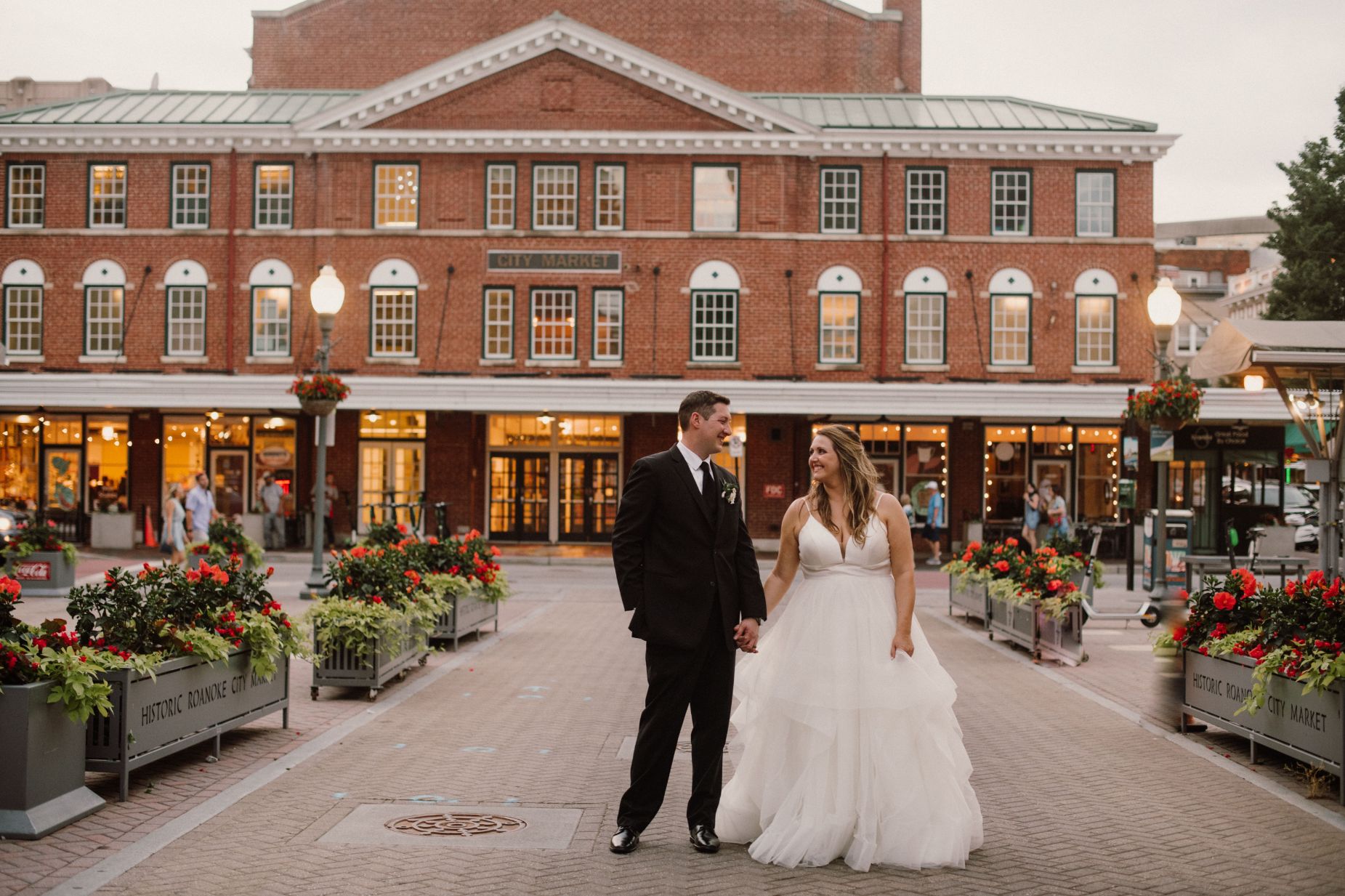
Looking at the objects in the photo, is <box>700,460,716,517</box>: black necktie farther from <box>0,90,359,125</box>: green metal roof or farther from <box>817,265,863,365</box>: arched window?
<box>0,90,359,125</box>: green metal roof

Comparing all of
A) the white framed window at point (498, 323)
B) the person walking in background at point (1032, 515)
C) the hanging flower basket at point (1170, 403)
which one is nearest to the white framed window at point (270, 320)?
the white framed window at point (498, 323)

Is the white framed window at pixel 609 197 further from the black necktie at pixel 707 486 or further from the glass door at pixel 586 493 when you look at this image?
the black necktie at pixel 707 486

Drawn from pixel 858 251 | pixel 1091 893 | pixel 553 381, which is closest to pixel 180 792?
pixel 1091 893

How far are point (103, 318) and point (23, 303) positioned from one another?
2.04 meters

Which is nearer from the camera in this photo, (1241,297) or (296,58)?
(296,58)

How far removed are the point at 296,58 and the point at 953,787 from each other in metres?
38.3

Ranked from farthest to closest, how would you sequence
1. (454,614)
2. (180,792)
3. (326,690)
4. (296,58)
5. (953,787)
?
1. (296,58)
2. (454,614)
3. (326,690)
4. (180,792)
5. (953,787)

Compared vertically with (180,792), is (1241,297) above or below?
above

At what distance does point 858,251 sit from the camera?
107ft

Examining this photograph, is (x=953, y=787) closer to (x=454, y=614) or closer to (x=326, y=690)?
(x=326, y=690)

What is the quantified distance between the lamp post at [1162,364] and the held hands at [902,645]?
13221mm

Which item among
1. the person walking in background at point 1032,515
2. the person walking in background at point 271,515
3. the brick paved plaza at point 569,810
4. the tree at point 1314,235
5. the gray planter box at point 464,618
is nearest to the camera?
the brick paved plaza at point 569,810

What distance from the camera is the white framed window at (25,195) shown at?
3334cm

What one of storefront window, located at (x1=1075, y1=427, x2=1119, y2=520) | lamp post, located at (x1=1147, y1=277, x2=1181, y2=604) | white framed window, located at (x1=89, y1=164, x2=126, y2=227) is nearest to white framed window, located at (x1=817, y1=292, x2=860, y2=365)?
storefront window, located at (x1=1075, y1=427, x2=1119, y2=520)
